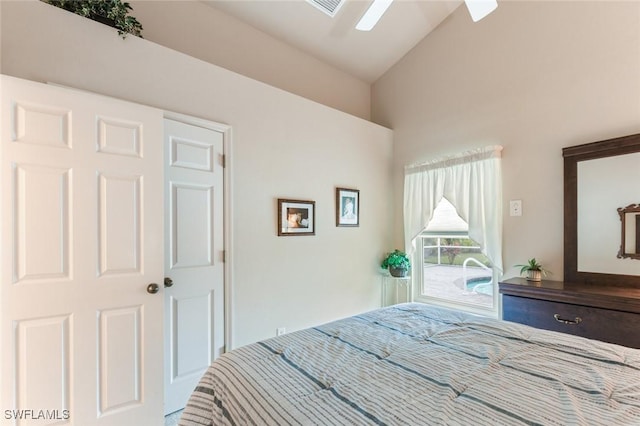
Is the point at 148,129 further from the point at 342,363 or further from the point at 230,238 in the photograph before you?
the point at 342,363

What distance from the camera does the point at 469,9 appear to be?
6.31 ft

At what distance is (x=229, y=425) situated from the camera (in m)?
0.97

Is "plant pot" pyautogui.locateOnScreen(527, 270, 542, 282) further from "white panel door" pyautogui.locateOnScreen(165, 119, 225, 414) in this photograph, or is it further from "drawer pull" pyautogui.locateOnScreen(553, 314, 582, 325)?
"white panel door" pyautogui.locateOnScreen(165, 119, 225, 414)

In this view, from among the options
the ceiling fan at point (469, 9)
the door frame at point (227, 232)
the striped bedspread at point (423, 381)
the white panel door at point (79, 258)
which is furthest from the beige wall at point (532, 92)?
the white panel door at point (79, 258)

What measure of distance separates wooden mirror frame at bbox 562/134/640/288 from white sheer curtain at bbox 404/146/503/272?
51cm

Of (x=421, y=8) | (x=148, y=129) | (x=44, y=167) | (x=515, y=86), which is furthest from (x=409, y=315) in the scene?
(x=421, y=8)

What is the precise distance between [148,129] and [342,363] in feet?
5.79

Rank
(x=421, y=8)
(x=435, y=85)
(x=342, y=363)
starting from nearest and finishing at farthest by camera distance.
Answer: (x=342, y=363)
(x=421, y=8)
(x=435, y=85)


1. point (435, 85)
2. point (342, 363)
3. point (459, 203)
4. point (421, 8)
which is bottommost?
point (342, 363)

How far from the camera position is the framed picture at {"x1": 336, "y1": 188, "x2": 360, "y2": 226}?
3254 mm

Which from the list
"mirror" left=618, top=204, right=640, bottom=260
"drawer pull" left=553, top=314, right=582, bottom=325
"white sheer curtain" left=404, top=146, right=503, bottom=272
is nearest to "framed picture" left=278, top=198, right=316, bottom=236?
"white sheer curtain" left=404, top=146, right=503, bottom=272

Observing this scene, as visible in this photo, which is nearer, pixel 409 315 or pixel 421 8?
pixel 409 315

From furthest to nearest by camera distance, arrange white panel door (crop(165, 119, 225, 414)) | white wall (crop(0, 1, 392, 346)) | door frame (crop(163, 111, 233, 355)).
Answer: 1. door frame (crop(163, 111, 233, 355))
2. white panel door (crop(165, 119, 225, 414))
3. white wall (crop(0, 1, 392, 346))

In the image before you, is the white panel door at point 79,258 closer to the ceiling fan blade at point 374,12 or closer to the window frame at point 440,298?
the ceiling fan blade at point 374,12
